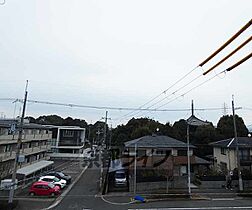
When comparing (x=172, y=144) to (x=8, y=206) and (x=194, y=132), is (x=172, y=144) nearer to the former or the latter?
(x=194, y=132)

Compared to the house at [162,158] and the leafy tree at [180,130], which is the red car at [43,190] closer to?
the house at [162,158]

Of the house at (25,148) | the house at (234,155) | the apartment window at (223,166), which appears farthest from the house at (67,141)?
the house at (234,155)

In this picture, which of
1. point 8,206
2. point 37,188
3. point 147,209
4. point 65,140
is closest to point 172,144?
point 147,209

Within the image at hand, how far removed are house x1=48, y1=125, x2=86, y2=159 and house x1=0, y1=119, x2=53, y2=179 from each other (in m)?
8.65

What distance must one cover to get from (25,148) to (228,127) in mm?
32248

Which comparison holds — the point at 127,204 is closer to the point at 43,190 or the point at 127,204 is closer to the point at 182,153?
the point at 43,190

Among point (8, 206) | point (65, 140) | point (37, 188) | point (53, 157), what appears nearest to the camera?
point (8, 206)

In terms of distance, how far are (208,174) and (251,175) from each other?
3.95 m

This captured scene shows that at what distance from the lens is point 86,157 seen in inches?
1794

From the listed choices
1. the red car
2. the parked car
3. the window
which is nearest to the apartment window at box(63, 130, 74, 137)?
the parked car

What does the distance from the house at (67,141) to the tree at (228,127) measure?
2679 centimetres

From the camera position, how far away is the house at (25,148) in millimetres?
22719

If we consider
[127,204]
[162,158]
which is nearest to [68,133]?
[162,158]

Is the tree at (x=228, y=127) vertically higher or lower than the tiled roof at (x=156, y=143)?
higher
